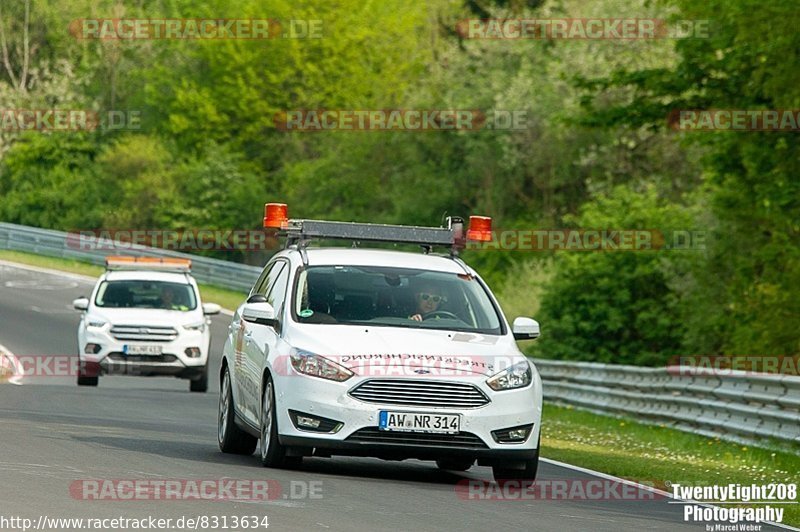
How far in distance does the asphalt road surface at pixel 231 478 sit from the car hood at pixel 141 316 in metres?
8.14

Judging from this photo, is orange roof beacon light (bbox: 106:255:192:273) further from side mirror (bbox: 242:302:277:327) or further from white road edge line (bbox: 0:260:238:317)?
white road edge line (bbox: 0:260:238:317)

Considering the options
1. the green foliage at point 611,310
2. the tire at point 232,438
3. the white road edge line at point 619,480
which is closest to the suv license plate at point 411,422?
the white road edge line at point 619,480

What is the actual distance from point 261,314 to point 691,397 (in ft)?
40.3

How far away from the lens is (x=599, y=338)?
5331 cm

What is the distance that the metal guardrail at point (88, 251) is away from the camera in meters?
58.2

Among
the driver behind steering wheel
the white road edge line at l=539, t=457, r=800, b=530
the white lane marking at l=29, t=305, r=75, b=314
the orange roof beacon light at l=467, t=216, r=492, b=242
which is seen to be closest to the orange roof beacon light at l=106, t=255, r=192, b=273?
the white road edge line at l=539, t=457, r=800, b=530

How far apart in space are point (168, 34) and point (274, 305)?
248 ft

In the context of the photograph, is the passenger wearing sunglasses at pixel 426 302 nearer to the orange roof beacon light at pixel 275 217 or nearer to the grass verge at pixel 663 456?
the orange roof beacon light at pixel 275 217

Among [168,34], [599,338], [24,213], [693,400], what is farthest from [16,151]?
[693,400]

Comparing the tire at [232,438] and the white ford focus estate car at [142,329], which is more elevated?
the tire at [232,438]

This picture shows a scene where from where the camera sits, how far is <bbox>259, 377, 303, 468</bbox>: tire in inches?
520

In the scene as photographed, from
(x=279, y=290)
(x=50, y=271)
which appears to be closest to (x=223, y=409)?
(x=279, y=290)

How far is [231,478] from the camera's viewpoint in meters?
12.4

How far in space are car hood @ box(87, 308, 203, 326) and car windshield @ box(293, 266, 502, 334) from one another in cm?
1402
